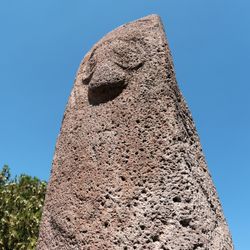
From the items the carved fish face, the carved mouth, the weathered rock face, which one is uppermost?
the carved fish face

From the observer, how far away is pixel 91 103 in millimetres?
3420

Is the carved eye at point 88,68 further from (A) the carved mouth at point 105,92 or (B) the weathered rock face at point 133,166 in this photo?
(A) the carved mouth at point 105,92

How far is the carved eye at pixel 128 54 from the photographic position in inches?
129

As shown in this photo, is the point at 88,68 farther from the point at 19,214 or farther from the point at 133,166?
the point at 19,214

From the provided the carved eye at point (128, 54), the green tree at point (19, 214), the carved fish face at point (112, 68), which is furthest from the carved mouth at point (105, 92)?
the green tree at point (19, 214)

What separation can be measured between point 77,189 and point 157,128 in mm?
783

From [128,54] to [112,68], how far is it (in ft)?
0.59

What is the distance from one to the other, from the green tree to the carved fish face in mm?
7857

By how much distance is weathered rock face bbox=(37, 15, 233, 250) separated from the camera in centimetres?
266

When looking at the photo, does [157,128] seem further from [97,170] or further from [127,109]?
[97,170]

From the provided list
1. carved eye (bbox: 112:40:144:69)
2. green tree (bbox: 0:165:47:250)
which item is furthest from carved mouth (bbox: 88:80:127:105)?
green tree (bbox: 0:165:47:250)

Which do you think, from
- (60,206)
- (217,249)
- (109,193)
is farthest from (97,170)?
(217,249)

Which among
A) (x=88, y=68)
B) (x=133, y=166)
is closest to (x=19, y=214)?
(x=88, y=68)

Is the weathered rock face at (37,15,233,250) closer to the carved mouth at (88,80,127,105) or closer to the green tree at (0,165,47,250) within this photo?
the carved mouth at (88,80,127,105)
